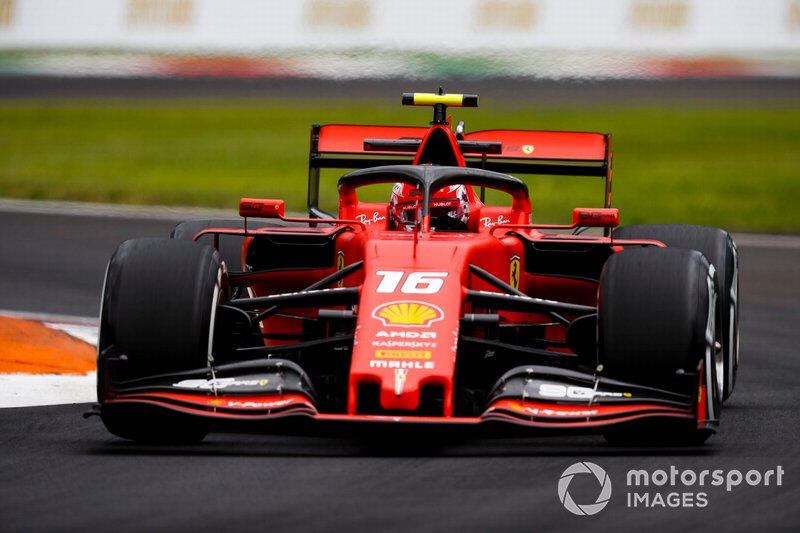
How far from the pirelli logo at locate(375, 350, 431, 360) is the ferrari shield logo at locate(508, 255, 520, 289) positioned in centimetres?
148

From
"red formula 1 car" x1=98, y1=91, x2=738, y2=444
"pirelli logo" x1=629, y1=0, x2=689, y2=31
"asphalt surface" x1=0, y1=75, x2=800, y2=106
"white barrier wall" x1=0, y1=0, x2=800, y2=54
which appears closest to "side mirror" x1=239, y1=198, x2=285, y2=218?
"red formula 1 car" x1=98, y1=91, x2=738, y2=444

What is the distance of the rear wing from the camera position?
10.5m

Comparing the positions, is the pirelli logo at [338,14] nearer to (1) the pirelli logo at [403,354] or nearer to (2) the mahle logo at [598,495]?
(1) the pirelli logo at [403,354]

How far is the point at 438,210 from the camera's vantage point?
913cm

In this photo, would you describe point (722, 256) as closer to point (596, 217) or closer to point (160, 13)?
point (596, 217)

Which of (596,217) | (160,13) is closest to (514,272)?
(596,217)

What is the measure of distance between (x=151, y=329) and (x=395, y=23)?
71.2 feet

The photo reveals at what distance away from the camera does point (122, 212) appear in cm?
2072

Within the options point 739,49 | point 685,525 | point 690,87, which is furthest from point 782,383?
point 690,87

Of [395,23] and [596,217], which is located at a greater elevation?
[395,23]

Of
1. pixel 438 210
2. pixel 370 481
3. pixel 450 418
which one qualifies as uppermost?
pixel 438 210

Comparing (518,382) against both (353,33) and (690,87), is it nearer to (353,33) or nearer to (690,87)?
(353,33)

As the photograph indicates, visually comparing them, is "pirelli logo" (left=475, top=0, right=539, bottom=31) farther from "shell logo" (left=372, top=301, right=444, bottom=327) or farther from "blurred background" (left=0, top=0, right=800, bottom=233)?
"shell logo" (left=372, top=301, right=444, bottom=327)

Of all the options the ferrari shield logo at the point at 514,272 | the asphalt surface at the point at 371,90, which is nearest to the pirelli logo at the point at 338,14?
the asphalt surface at the point at 371,90
